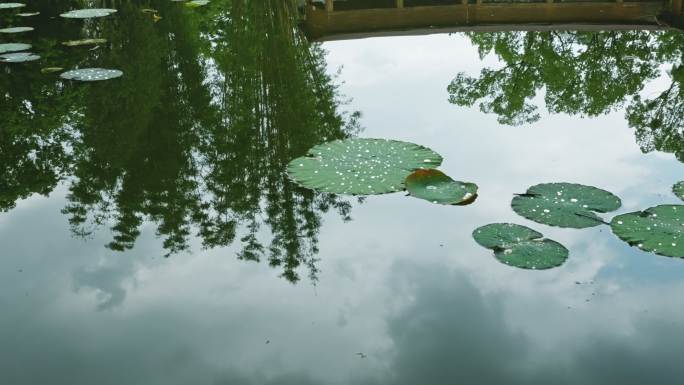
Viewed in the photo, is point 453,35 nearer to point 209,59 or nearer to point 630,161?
point 209,59

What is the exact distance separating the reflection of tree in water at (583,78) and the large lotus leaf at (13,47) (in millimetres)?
3815

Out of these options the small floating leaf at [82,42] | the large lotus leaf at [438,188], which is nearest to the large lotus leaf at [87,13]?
the small floating leaf at [82,42]

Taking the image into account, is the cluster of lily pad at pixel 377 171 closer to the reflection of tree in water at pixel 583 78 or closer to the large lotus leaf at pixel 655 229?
the large lotus leaf at pixel 655 229

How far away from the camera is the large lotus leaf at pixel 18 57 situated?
5504mm

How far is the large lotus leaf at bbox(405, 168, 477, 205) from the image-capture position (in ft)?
10.6

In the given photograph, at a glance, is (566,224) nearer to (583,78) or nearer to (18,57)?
(583,78)

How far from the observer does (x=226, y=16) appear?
25.7ft

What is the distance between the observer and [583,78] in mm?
5520

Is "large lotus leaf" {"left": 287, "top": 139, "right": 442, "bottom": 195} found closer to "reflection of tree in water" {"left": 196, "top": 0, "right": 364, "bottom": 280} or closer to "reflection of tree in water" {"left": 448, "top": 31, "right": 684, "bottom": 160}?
"reflection of tree in water" {"left": 196, "top": 0, "right": 364, "bottom": 280}

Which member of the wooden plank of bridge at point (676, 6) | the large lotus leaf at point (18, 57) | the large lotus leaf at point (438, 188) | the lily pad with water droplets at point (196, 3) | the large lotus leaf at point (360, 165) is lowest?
the large lotus leaf at point (438, 188)

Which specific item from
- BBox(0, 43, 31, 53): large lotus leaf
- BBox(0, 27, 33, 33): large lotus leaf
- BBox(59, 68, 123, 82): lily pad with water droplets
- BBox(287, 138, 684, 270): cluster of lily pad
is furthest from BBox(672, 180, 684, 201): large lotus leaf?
BBox(0, 27, 33, 33): large lotus leaf

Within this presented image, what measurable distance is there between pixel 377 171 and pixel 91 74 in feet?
9.34

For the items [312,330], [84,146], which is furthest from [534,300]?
[84,146]

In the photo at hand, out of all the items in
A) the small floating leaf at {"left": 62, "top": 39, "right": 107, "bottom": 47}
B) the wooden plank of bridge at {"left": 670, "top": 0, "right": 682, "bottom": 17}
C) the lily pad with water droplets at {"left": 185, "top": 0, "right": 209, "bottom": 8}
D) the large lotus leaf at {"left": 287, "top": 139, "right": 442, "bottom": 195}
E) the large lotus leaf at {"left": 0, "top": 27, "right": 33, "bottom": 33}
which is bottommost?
the large lotus leaf at {"left": 287, "top": 139, "right": 442, "bottom": 195}
